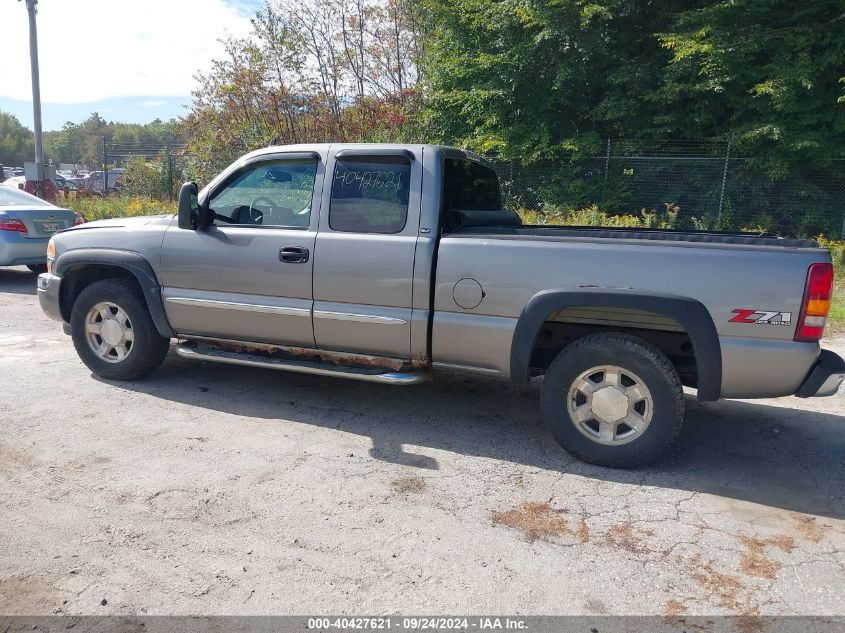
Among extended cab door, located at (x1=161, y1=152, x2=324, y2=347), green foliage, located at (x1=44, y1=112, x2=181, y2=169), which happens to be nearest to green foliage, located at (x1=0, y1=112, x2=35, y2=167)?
green foliage, located at (x1=44, y1=112, x2=181, y2=169)

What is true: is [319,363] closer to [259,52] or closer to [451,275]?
[451,275]

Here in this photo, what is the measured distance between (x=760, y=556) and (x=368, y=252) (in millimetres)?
2937

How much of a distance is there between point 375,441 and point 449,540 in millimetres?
1349

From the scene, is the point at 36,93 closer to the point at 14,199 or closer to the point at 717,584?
the point at 14,199

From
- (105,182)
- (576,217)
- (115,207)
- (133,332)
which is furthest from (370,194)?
(105,182)

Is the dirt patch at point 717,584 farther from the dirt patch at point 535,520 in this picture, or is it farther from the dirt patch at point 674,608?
the dirt patch at point 535,520

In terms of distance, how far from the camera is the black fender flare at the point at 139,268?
534cm

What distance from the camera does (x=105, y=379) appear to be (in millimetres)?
5719

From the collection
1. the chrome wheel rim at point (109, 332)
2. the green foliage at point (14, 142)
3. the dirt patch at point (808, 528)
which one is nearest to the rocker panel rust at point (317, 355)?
the chrome wheel rim at point (109, 332)

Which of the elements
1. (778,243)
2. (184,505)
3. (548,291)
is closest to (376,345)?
(548,291)

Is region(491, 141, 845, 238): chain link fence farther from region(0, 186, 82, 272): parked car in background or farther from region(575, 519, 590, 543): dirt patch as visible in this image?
region(575, 519, 590, 543): dirt patch

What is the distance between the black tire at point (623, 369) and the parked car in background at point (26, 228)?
875cm

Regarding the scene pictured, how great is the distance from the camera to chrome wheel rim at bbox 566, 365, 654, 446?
415 cm

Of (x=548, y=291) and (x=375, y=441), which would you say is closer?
(x=548, y=291)
